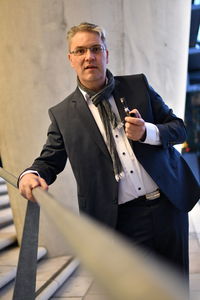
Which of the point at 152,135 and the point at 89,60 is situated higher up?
the point at 89,60

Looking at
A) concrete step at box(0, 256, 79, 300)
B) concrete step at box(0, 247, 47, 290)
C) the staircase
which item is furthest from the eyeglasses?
concrete step at box(0, 247, 47, 290)

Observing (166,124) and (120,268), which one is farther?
(166,124)

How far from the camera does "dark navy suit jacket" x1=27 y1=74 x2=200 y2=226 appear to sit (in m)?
1.53

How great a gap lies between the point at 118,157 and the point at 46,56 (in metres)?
1.84

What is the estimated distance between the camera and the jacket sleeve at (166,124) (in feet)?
5.01

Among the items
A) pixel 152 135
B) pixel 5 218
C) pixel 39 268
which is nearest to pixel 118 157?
pixel 152 135

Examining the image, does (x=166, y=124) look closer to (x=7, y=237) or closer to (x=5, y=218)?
(x=7, y=237)

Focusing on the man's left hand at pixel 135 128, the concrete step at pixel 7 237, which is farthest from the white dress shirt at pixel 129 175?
the concrete step at pixel 7 237

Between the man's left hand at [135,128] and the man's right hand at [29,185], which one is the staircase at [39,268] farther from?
the man's left hand at [135,128]

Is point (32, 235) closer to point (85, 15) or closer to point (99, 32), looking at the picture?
point (99, 32)

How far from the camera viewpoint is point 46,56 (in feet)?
10.1

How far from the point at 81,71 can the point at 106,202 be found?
558mm

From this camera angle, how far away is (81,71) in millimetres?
1506

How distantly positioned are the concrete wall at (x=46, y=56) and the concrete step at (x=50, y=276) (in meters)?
0.19
